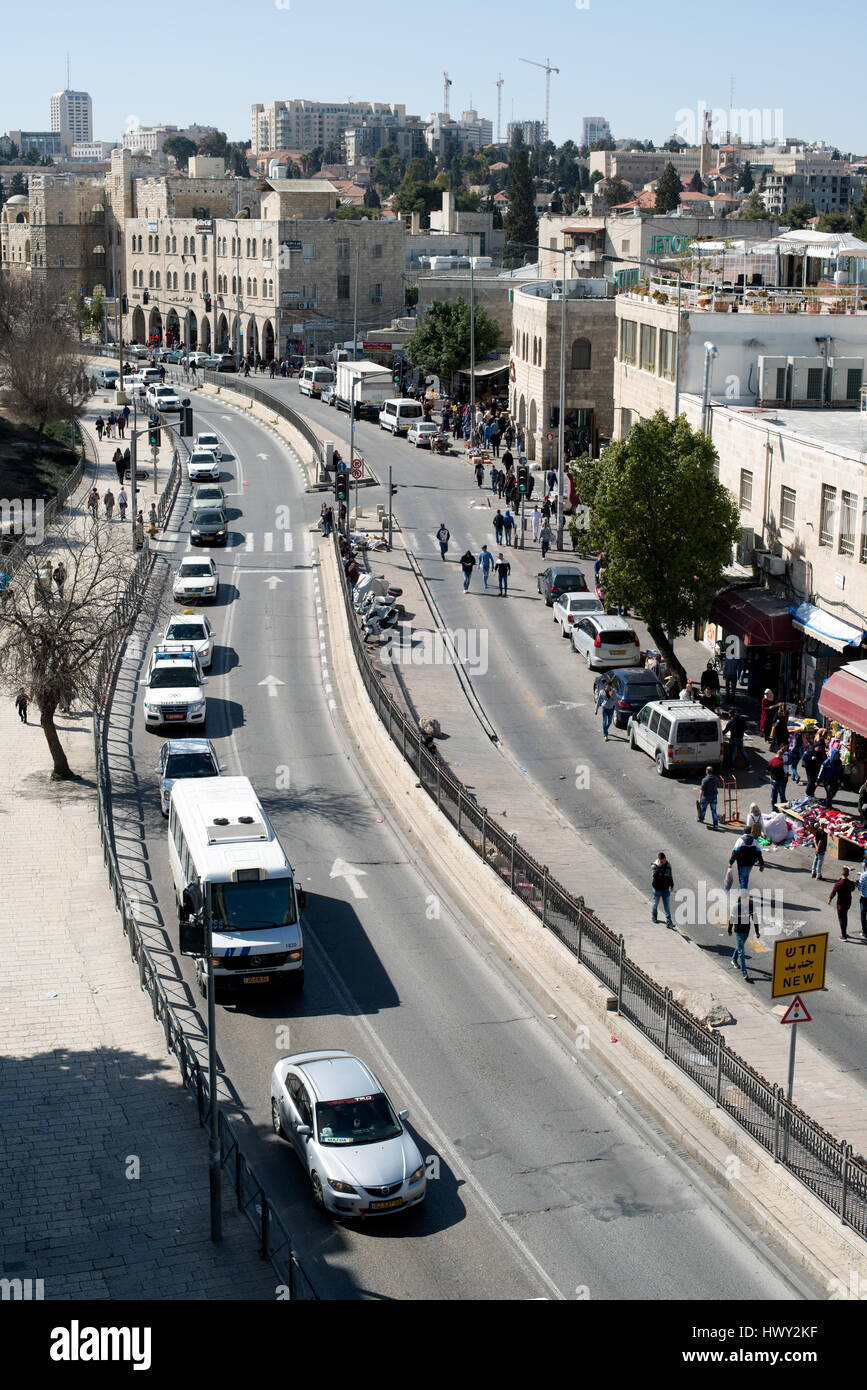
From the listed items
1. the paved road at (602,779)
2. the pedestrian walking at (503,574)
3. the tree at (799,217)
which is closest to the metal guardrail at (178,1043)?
the paved road at (602,779)

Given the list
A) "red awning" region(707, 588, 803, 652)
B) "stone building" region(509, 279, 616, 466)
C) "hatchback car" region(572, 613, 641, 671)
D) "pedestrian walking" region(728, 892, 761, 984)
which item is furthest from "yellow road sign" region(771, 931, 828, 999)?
"stone building" region(509, 279, 616, 466)

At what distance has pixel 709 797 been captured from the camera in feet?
101

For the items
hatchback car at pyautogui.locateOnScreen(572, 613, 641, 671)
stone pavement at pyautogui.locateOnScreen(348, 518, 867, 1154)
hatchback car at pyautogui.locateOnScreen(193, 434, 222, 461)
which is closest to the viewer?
stone pavement at pyautogui.locateOnScreen(348, 518, 867, 1154)

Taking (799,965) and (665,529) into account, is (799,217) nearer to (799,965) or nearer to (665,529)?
(665,529)

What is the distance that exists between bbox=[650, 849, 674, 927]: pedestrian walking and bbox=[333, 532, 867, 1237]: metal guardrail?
7.47 feet

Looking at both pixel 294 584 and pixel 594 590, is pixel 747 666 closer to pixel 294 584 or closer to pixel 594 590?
pixel 594 590

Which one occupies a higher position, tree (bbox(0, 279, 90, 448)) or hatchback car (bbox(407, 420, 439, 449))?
tree (bbox(0, 279, 90, 448))

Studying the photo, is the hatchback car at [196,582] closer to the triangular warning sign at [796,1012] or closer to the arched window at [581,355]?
the arched window at [581,355]

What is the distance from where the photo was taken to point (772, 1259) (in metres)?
16.7

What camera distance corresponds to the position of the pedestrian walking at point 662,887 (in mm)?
25719

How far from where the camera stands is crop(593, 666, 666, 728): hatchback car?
36.5 metres

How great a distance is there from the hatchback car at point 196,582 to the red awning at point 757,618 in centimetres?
1576

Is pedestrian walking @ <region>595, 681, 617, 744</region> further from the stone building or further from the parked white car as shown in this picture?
the stone building
